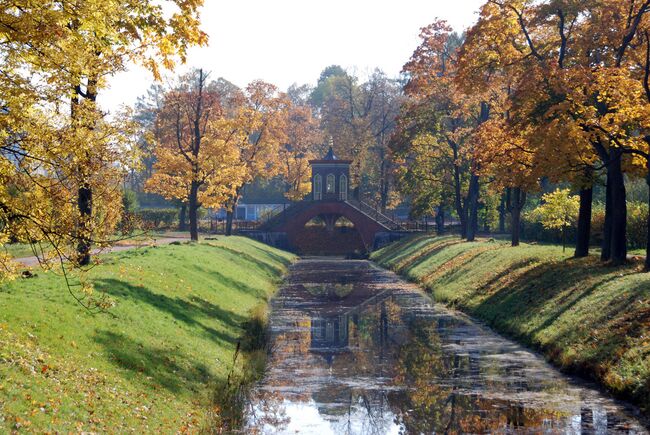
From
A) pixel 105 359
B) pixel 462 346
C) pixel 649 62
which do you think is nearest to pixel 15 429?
pixel 105 359

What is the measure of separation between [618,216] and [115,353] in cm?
2012

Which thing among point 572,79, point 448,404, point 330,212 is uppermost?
point 572,79

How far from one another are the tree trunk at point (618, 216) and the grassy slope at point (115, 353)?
46.8 ft

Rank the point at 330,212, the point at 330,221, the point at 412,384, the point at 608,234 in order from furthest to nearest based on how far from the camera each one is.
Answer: the point at 330,221
the point at 330,212
the point at 608,234
the point at 412,384

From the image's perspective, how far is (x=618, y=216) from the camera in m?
31.1

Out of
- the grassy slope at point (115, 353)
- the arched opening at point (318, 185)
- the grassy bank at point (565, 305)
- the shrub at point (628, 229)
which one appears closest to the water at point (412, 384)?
the grassy bank at point (565, 305)

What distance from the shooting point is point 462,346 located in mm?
27875

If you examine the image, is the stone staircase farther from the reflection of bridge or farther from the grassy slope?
the grassy slope

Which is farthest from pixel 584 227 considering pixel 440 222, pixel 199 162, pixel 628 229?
pixel 440 222

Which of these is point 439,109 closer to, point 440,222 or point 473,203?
point 473,203

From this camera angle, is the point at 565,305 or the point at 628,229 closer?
the point at 565,305

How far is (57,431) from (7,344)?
3378 millimetres

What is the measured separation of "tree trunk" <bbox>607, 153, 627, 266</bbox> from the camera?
30.7 metres

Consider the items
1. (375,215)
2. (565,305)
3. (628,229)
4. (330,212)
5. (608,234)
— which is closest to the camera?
(565,305)
